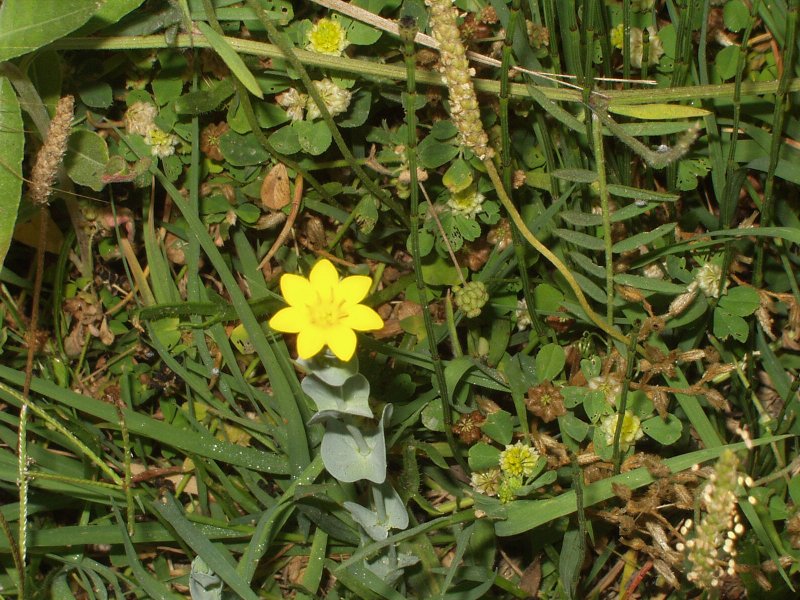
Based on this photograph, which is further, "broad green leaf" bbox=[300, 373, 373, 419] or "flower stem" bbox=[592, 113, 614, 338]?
"flower stem" bbox=[592, 113, 614, 338]

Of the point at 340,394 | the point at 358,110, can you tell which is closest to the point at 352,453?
the point at 340,394

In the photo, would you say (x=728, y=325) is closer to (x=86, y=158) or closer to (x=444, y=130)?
(x=444, y=130)

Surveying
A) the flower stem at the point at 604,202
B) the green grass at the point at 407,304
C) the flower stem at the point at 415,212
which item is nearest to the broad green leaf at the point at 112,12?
the green grass at the point at 407,304

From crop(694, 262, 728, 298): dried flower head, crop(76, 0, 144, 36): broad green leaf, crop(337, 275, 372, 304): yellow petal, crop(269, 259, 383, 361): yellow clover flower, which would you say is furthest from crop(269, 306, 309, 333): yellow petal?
crop(694, 262, 728, 298): dried flower head

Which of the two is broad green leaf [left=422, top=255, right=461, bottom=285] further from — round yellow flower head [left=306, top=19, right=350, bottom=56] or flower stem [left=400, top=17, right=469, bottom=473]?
round yellow flower head [left=306, top=19, right=350, bottom=56]

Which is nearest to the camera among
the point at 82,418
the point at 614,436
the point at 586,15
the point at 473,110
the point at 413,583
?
the point at 473,110

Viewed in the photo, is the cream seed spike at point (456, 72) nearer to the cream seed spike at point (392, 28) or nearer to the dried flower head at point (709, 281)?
the cream seed spike at point (392, 28)

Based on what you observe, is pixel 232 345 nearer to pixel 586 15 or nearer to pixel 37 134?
pixel 37 134

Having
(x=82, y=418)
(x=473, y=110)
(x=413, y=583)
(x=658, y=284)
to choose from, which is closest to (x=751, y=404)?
(x=658, y=284)
